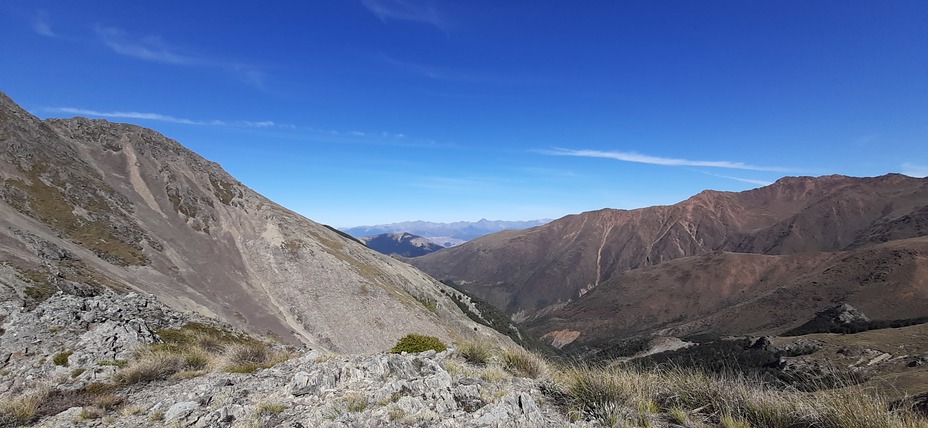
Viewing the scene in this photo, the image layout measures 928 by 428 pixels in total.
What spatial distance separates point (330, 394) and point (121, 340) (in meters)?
12.5

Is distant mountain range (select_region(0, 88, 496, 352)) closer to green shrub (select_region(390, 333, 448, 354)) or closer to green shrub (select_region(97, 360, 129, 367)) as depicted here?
green shrub (select_region(97, 360, 129, 367))

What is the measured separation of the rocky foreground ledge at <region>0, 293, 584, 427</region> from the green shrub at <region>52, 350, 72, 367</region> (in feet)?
0.09

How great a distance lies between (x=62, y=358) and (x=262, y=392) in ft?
31.6

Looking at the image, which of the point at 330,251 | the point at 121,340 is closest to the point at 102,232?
the point at 330,251

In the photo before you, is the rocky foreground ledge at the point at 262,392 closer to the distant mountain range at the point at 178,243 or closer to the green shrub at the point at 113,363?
the green shrub at the point at 113,363

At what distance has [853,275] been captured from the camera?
570 feet

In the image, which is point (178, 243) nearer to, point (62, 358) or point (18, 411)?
point (62, 358)

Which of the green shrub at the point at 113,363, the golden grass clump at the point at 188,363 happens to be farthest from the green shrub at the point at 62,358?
the golden grass clump at the point at 188,363

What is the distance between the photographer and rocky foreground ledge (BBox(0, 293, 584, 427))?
778 cm

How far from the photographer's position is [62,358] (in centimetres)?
1362

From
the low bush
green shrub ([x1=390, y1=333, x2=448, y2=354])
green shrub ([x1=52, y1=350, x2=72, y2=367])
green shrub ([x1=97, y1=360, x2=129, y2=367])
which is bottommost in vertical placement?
green shrub ([x1=390, y1=333, x2=448, y2=354])

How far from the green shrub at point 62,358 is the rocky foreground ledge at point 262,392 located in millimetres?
26

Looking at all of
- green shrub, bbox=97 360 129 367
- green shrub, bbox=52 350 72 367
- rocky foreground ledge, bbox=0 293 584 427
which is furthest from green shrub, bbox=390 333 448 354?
green shrub, bbox=52 350 72 367

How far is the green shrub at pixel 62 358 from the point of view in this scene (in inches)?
521
